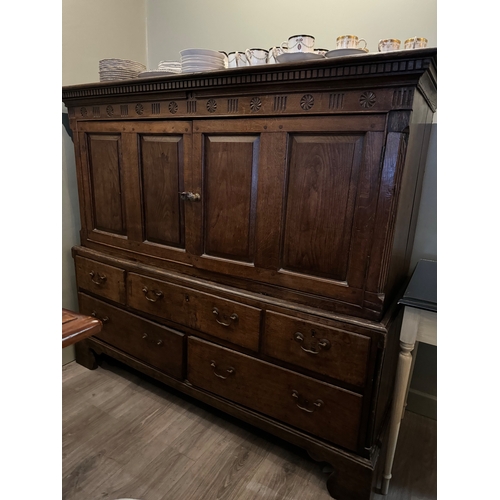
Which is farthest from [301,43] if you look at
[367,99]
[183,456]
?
[183,456]

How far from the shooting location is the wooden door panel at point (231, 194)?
4.11ft

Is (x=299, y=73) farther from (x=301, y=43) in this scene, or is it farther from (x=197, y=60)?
(x=197, y=60)

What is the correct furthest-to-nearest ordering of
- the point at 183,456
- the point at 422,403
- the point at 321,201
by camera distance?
1. the point at 422,403
2. the point at 183,456
3. the point at 321,201

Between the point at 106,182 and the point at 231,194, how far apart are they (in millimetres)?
725

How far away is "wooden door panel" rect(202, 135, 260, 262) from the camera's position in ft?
4.11

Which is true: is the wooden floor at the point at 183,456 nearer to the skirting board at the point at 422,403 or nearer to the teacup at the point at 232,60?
the skirting board at the point at 422,403

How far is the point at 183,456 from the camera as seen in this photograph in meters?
1.46

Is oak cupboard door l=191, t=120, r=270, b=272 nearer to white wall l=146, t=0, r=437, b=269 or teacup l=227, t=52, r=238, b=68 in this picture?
teacup l=227, t=52, r=238, b=68

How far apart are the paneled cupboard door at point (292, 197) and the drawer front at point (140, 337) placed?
1.62 ft

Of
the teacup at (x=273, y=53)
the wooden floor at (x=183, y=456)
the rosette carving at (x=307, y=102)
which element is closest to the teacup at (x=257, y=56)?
the teacup at (x=273, y=53)

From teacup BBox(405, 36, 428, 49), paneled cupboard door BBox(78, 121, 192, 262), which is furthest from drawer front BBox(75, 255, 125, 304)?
teacup BBox(405, 36, 428, 49)
